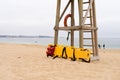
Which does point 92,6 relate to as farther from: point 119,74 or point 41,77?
point 41,77

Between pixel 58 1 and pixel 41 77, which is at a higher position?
pixel 58 1

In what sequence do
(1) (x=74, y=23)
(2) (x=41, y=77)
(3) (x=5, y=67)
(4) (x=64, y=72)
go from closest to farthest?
(2) (x=41, y=77) < (4) (x=64, y=72) < (3) (x=5, y=67) < (1) (x=74, y=23)

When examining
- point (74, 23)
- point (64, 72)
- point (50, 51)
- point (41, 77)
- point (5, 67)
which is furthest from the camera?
point (74, 23)

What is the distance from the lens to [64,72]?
28.5ft

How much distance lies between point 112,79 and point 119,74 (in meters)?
0.91

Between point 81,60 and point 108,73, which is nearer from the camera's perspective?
point 108,73

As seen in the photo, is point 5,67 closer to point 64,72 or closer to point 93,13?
point 64,72

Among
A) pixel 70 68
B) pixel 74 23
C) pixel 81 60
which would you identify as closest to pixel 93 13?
pixel 74 23

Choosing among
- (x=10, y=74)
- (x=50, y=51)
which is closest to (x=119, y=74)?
(x=10, y=74)

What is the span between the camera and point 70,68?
31.4ft

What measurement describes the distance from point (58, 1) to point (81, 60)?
3548 mm

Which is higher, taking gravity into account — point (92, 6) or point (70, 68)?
point (92, 6)

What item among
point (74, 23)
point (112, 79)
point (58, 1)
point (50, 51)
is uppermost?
point (58, 1)

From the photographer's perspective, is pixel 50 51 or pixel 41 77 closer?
pixel 41 77
